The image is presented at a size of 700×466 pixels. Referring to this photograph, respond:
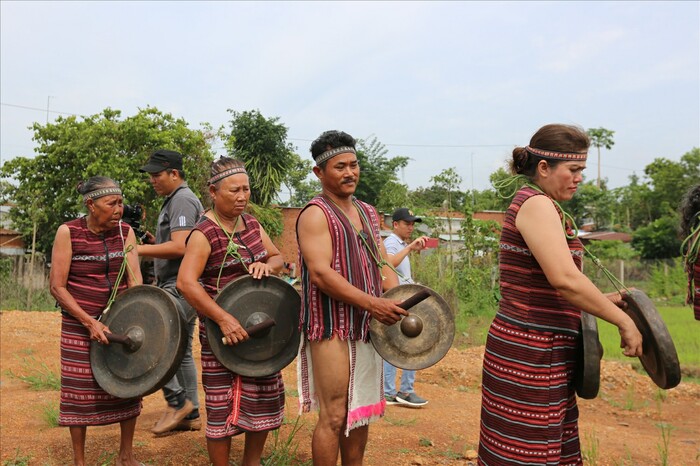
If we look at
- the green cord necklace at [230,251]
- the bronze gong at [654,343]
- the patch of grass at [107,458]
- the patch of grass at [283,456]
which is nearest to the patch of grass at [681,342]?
the patch of grass at [283,456]

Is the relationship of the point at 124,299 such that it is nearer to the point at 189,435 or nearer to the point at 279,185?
the point at 189,435

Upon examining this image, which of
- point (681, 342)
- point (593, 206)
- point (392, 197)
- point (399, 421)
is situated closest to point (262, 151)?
point (392, 197)

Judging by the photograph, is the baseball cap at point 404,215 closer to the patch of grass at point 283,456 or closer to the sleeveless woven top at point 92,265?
the patch of grass at point 283,456

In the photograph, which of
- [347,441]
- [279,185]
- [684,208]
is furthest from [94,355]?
[279,185]

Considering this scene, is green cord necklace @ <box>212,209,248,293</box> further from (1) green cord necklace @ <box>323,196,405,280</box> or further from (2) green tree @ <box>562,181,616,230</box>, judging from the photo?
(2) green tree @ <box>562,181,616,230</box>

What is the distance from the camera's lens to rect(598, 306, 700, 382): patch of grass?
9398mm

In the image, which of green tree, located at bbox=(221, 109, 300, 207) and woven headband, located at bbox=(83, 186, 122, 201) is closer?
woven headband, located at bbox=(83, 186, 122, 201)

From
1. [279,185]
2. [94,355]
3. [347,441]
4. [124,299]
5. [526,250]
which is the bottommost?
[347,441]

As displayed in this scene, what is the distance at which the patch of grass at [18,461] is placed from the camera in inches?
157

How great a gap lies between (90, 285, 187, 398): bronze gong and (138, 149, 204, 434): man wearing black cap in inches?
21.3

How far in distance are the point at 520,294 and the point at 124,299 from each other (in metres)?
2.37

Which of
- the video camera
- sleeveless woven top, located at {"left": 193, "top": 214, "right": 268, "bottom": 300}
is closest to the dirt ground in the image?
sleeveless woven top, located at {"left": 193, "top": 214, "right": 268, "bottom": 300}

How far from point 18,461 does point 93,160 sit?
42.5 ft

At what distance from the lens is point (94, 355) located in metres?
3.85
